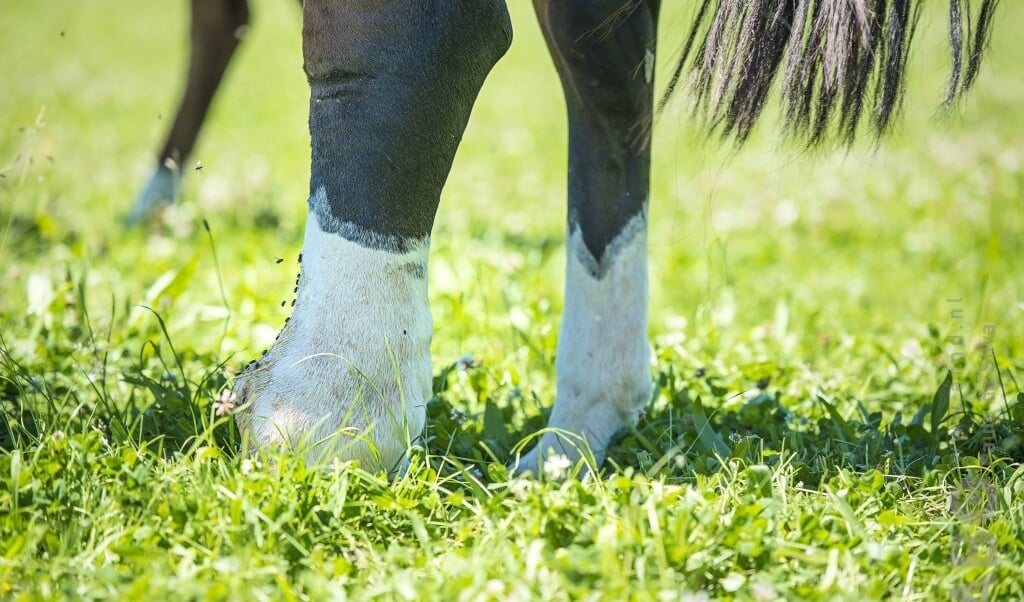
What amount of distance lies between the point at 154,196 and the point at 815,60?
120 inches

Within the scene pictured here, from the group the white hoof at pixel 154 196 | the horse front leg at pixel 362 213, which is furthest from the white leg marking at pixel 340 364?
the white hoof at pixel 154 196

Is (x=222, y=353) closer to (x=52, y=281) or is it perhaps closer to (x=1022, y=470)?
(x=52, y=281)

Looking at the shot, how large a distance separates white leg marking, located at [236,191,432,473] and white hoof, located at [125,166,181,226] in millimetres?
2522

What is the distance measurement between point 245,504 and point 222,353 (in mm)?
1273

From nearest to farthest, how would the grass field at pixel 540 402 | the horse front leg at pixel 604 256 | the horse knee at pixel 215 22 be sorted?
the grass field at pixel 540 402, the horse front leg at pixel 604 256, the horse knee at pixel 215 22

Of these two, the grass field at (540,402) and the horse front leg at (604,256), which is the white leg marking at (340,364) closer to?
the grass field at (540,402)

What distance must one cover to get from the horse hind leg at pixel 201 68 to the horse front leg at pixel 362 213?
2.65m

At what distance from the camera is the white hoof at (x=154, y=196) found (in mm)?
3949

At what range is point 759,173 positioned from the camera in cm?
572

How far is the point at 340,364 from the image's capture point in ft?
5.31

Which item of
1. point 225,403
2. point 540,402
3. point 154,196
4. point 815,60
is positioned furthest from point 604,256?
point 154,196

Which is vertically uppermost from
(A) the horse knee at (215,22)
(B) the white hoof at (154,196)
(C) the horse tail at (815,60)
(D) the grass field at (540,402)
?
(A) the horse knee at (215,22)

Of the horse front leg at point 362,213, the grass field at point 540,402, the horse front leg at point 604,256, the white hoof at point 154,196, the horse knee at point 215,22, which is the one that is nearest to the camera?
the grass field at point 540,402

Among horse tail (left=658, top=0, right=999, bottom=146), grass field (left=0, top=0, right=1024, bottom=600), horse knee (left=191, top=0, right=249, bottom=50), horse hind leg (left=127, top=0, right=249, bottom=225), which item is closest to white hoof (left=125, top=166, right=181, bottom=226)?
horse hind leg (left=127, top=0, right=249, bottom=225)
